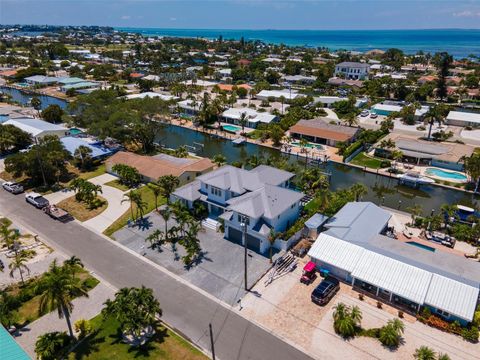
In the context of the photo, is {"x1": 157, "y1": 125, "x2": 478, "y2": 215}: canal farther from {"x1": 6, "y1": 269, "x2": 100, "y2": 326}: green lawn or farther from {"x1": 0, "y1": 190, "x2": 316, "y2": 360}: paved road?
{"x1": 6, "y1": 269, "x2": 100, "y2": 326}: green lawn

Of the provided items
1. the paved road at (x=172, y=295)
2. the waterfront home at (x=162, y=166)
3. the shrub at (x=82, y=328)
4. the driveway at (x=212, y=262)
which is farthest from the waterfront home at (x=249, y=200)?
the shrub at (x=82, y=328)

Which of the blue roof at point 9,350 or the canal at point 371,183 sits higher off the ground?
the blue roof at point 9,350

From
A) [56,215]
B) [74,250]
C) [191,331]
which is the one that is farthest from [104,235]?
[191,331]


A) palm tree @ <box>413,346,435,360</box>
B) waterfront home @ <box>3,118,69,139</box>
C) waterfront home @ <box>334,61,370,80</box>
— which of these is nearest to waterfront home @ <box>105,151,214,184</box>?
waterfront home @ <box>3,118,69,139</box>

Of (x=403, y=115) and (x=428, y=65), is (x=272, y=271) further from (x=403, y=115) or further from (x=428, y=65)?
(x=428, y=65)

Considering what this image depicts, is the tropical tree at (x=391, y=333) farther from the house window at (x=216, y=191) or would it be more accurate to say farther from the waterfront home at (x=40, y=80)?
the waterfront home at (x=40, y=80)
